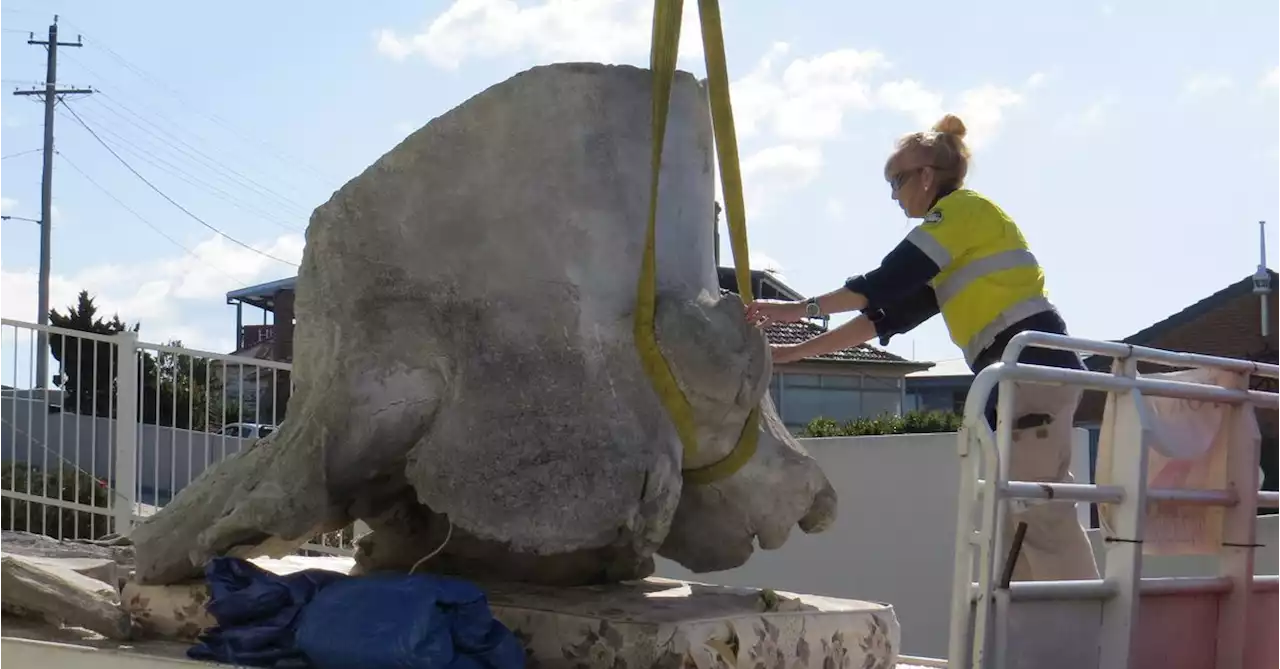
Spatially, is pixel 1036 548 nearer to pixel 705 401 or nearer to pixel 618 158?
pixel 705 401

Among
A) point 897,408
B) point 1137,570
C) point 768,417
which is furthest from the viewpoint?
point 897,408

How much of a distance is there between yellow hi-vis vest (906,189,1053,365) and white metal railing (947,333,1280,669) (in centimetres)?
68

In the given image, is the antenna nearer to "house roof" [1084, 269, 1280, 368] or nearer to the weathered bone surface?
"house roof" [1084, 269, 1280, 368]

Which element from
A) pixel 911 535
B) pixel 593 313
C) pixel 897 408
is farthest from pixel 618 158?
pixel 897 408

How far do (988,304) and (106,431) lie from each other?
5080mm

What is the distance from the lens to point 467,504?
10.1 feet

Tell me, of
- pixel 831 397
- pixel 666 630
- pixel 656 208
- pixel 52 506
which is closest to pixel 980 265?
pixel 656 208

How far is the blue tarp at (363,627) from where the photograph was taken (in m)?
2.72

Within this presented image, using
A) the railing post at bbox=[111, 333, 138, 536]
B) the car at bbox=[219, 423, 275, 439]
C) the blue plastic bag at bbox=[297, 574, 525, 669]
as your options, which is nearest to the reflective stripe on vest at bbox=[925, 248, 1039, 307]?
the blue plastic bag at bbox=[297, 574, 525, 669]

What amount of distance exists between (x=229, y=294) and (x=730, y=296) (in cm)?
2510

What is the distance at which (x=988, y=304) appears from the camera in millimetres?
3668

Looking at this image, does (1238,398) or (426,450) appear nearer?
(1238,398)

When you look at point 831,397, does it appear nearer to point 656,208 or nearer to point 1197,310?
point 1197,310

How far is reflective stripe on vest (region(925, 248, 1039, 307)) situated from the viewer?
366cm
